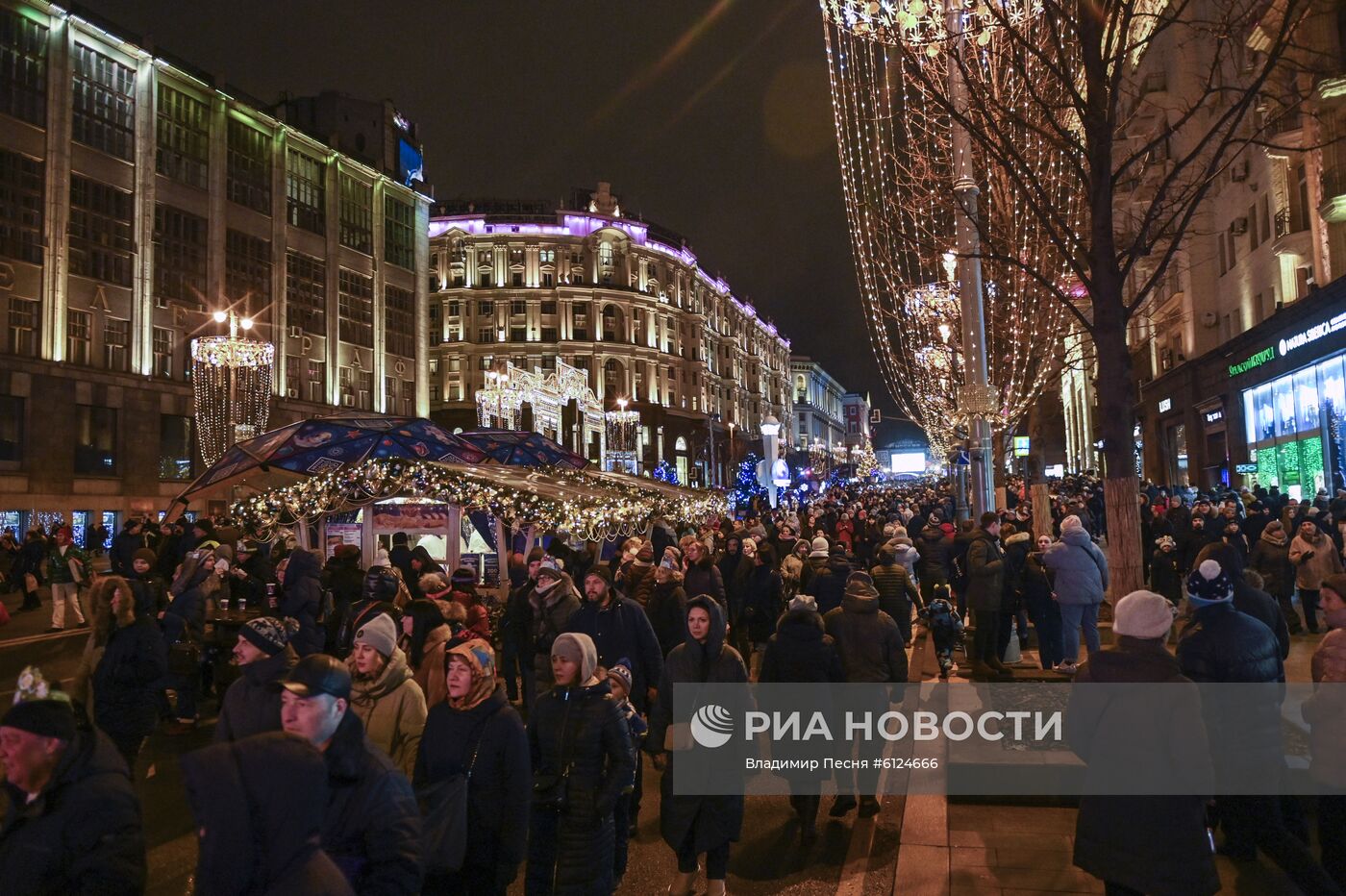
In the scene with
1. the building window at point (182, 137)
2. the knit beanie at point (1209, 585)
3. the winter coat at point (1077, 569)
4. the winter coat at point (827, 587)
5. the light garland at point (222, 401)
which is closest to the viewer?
the knit beanie at point (1209, 585)

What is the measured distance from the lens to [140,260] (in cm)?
3594

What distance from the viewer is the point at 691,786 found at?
5.15m

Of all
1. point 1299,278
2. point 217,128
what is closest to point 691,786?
point 1299,278

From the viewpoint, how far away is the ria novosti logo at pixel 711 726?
5355 mm

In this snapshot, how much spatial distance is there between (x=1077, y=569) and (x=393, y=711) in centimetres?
736

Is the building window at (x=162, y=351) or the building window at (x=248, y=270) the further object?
the building window at (x=248, y=270)

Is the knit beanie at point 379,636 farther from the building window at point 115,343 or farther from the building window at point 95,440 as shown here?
the building window at point 115,343

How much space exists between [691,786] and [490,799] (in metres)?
1.51

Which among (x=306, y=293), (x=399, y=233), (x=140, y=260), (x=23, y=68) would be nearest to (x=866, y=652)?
(x=23, y=68)

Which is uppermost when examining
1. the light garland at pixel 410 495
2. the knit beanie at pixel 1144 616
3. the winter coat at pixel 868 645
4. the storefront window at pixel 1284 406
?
the storefront window at pixel 1284 406

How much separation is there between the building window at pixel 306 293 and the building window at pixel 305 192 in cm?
171

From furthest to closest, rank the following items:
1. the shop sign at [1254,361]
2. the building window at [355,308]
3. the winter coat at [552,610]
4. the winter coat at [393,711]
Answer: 1. the building window at [355,308]
2. the shop sign at [1254,361]
3. the winter coat at [552,610]
4. the winter coat at [393,711]

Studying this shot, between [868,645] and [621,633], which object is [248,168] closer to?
[621,633]

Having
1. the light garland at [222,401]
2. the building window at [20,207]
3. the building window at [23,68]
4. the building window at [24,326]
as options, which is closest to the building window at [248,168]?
the building window at [23,68]
